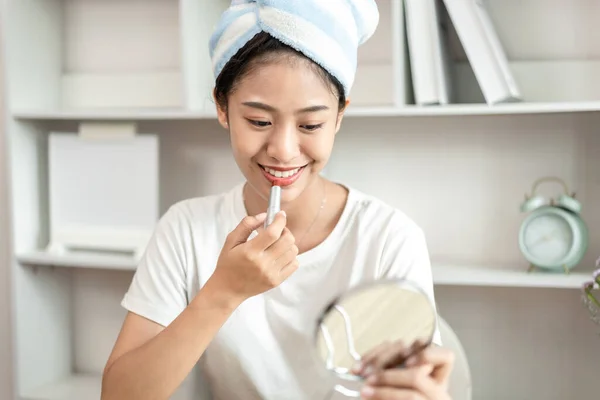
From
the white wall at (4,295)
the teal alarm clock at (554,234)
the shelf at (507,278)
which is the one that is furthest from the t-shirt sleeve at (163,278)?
the white wall at (4,295)

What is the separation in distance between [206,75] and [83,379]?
1.02 m

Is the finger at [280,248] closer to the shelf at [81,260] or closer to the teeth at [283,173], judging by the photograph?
the teeth at [283,173]

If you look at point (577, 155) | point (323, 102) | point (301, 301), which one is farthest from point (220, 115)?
point (577, 155)

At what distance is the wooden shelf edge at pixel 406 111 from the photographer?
1.60 metres

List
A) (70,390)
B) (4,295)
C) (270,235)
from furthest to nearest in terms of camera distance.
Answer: (4,295)
(70,390)
(270,235)

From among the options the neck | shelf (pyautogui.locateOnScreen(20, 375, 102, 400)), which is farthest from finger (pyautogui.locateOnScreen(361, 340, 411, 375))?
shelf (pyautogui.locateOnScreen(20, 375, 102, 400))

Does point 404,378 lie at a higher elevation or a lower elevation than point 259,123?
lower

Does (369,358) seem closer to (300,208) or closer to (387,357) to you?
(387,357)

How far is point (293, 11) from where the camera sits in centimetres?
106

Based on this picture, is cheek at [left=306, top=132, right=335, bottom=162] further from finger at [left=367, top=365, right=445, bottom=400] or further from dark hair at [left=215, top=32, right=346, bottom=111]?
finger at [left=367, top=365, right=445, bottom=400]

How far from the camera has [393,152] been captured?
1.96 meters

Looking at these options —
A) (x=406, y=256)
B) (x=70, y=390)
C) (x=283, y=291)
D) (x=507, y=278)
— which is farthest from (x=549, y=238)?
(x=70, y=390)

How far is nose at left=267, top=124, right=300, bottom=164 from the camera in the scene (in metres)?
1.08

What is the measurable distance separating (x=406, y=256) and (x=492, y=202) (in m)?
0.71
